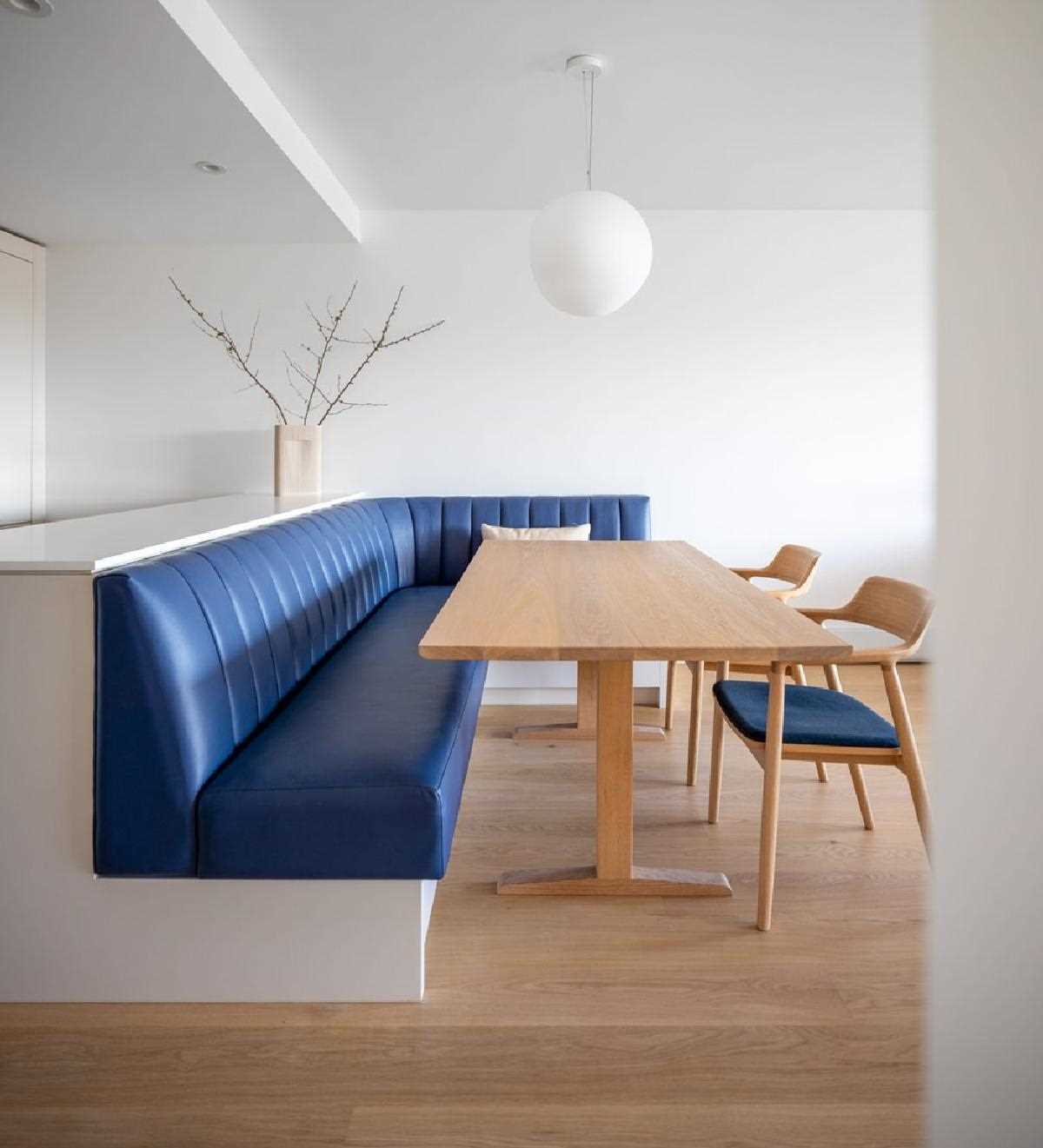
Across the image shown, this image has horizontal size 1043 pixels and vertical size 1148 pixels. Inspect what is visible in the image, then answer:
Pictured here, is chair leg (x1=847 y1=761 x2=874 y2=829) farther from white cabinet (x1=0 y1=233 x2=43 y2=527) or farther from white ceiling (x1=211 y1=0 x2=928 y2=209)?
white cabinet (x1=0 y1=233 x2=43 y2=527)

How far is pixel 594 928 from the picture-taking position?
1959 mm

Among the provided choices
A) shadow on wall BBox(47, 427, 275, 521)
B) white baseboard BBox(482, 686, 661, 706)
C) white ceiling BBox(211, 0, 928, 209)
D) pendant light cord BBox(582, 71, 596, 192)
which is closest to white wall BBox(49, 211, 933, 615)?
shadow on wall BBox(47, 427, 275, 521)

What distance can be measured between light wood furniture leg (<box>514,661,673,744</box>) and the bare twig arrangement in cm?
206

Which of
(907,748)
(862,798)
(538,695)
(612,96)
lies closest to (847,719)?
(907,748)

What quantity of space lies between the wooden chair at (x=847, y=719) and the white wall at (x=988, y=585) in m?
1.35

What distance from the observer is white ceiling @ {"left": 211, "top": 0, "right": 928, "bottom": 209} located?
9.02 feet

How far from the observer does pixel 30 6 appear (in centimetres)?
228

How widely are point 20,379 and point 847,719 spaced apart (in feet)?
14.2

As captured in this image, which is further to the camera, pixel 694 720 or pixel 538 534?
pixel 538 534

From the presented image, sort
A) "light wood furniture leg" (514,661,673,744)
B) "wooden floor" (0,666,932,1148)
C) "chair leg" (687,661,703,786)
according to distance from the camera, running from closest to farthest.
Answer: "wooden floor" (0,666,932,1148), "chair leg" (687,661,703,786), "light wood furniture leg" (514,661,673,744)

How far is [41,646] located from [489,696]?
8.62ft

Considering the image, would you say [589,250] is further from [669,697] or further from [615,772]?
[669,697]

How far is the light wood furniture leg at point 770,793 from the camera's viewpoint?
6.33ft

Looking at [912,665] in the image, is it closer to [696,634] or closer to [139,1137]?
[696,634]
